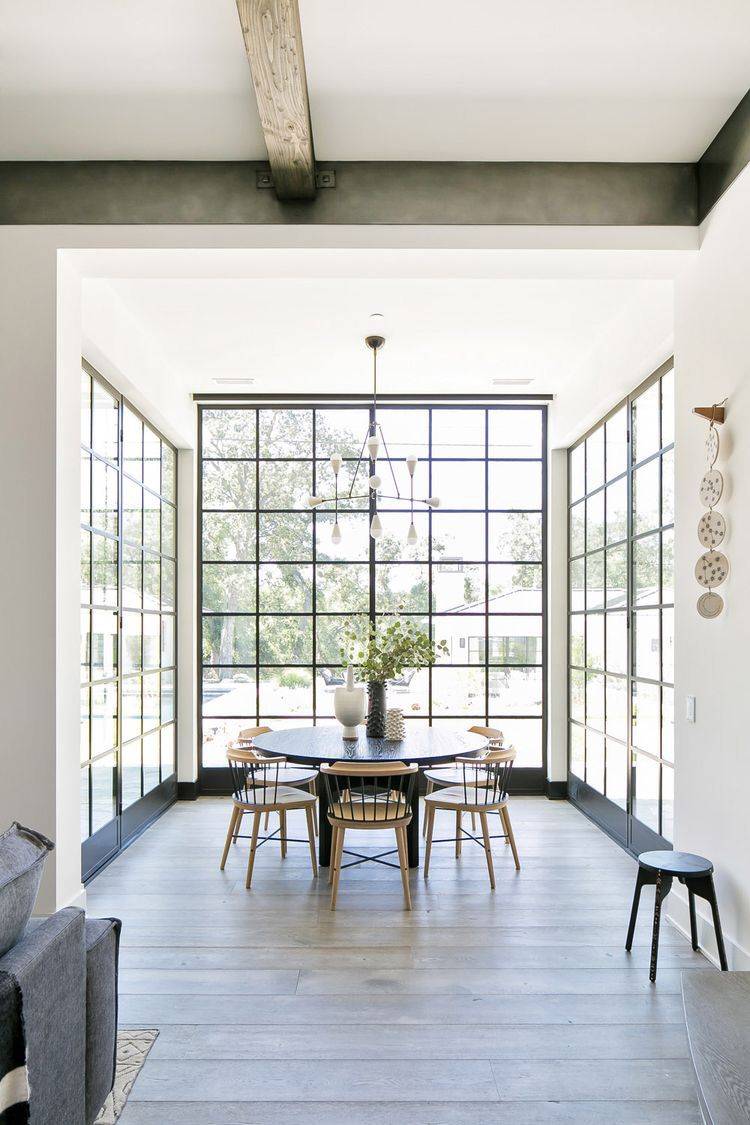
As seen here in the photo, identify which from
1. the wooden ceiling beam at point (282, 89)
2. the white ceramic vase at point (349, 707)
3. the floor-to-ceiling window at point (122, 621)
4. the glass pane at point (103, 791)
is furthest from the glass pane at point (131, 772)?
the wooden ceiling beam at point (282, 89)

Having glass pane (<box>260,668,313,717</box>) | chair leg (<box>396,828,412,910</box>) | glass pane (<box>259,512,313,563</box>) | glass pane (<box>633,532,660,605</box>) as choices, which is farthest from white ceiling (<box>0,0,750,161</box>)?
glass pane (<box>260,668,313,717</box>)

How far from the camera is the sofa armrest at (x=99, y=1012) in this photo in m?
2.00

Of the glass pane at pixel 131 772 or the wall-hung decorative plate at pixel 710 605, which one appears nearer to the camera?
the wall-hung decorative plate at pixel 710 605

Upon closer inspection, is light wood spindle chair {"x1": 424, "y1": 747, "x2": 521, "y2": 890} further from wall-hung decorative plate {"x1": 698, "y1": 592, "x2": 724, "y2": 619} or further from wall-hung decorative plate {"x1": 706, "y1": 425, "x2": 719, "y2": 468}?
wall-hung decorative plate {"x1": 706, "y1": 425, "x2": 719, "y2": 468}

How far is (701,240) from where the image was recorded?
3381 mm

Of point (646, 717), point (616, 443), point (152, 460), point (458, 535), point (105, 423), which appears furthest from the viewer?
point (458, 535)

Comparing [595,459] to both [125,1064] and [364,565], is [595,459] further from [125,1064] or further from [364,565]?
[125,1064]

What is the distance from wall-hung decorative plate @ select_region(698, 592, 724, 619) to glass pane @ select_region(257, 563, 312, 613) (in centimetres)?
380

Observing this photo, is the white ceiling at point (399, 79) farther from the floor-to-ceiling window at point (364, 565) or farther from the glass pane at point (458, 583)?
the glass pane at point (458, 583)

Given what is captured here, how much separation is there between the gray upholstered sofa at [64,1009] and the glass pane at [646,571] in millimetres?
3292

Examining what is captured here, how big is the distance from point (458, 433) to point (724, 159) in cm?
362

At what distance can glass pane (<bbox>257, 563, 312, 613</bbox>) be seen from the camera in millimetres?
6516

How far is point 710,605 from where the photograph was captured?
3.16m

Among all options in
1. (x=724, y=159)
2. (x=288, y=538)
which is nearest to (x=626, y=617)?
(x=724, y=159)
